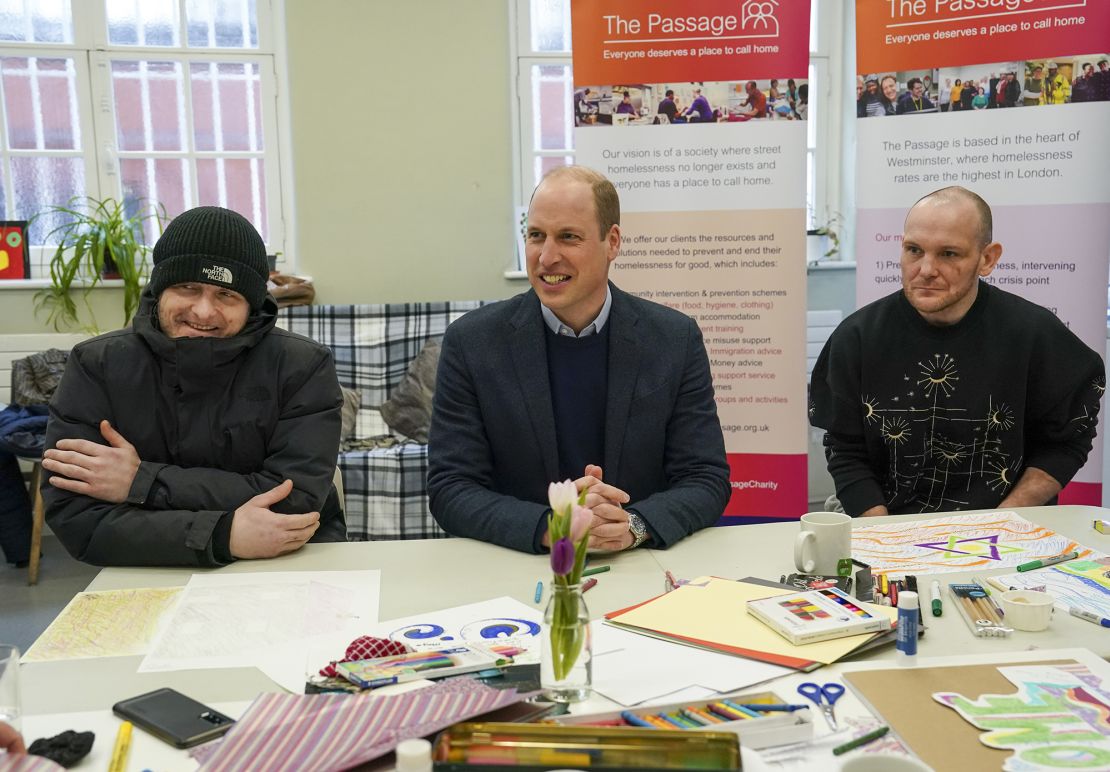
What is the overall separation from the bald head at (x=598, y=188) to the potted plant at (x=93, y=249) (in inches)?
119

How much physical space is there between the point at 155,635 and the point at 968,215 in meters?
2.10

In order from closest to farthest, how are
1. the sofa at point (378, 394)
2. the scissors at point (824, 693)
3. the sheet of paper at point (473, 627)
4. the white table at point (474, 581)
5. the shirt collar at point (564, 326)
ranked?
the scissors at point (824, 693) → the white table at point (474, 581) → the sheet of paper at point (473, 627) → the shirt collar at point (564, 326) → the sofa at point (378, 394)

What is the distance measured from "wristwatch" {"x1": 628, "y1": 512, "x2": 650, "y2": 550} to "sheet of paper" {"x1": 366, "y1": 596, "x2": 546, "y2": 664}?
326 millimetres

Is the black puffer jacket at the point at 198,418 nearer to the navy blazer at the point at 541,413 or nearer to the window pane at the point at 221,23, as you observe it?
the navy blazer at the point at 541,413

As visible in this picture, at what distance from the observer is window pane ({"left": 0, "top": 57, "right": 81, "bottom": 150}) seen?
4.63m

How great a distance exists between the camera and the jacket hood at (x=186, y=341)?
72.6 inches

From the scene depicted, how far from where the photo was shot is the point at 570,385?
214cm

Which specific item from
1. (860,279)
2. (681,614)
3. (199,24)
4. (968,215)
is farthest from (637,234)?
(199,24)

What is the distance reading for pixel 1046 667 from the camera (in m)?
1.19

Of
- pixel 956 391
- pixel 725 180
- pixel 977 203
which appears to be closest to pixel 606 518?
pixel 956 391

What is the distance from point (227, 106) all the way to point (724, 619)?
4281mm

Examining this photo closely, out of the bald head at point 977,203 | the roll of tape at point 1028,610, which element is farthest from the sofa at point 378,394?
the roll of tape at point 1028,610

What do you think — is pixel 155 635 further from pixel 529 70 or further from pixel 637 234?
pixel 529 70

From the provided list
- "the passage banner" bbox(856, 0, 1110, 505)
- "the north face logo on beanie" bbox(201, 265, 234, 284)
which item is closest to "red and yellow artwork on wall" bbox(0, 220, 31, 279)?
"the north face logo on beanie" bbox(201, 265, 234, 284)
